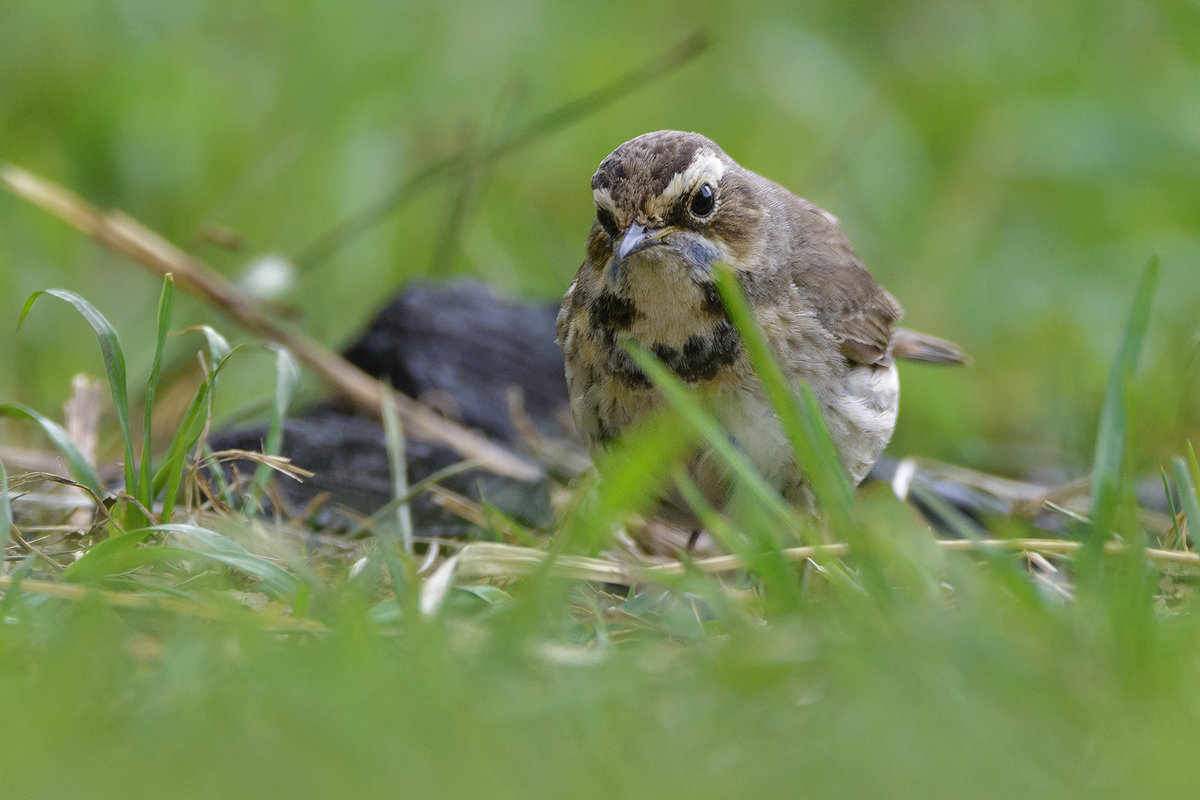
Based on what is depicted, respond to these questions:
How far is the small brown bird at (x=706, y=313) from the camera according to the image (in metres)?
4.08

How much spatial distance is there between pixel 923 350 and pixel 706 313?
183 cm

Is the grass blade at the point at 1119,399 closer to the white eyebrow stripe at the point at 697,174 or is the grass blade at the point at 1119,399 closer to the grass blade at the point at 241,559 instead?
the white eyebrow stripe at the point at 697,174

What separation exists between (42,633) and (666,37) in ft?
26.3

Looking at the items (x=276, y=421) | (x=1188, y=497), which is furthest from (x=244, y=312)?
(x=1188, y=497)

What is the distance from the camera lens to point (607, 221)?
4.22 meters

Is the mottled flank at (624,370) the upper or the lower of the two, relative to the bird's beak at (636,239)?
lower

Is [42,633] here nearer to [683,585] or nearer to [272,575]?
[272,575]

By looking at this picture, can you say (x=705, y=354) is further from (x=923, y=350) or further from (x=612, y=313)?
(x=923, y=350)

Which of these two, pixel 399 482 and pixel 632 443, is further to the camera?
pixel 399 482

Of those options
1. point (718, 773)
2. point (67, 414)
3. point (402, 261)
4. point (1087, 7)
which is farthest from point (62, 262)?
Answer: point (1087, 7)

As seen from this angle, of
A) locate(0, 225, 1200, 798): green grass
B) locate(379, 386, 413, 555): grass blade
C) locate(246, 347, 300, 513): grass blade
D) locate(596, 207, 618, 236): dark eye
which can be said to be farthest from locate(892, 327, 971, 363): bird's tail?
locate(246, 347, 300, 513): grass blade

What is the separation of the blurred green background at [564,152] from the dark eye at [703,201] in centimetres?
273

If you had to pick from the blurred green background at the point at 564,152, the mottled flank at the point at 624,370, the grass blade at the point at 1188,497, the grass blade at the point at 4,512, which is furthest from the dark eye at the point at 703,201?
the blurred green background at the point at 564,152

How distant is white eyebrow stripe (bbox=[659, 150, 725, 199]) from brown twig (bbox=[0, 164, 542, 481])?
1.44m
